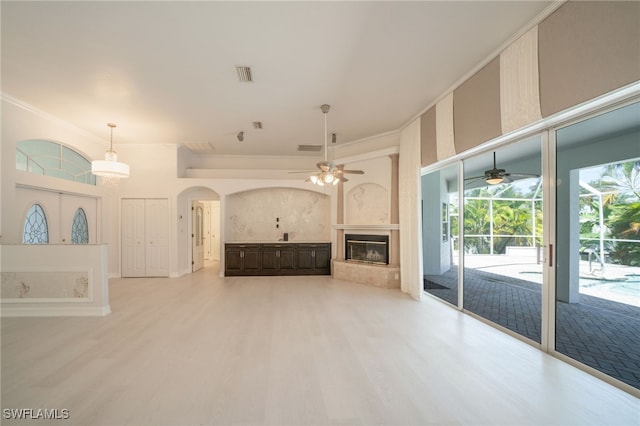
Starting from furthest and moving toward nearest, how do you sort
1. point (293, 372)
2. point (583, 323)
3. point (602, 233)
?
point (583, 323) → point (602, 233) → point (293, 372)

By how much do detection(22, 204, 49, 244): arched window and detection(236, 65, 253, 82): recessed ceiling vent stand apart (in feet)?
15.3

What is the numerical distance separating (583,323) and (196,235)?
8644mm

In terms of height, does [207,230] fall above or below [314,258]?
above

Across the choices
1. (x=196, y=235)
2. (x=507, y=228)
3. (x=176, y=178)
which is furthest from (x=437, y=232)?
(x=176, y=178)

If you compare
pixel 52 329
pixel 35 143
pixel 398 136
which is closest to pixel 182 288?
pixel 52 329

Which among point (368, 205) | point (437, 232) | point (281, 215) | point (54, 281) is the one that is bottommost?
point (54, 281)

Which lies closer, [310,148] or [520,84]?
[520,84]

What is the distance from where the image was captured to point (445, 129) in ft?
14.1

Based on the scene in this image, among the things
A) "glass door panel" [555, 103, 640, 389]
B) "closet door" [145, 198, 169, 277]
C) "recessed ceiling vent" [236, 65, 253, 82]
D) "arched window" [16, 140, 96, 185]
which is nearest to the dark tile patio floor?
"glass door panel" [555, 103, 640, 389]

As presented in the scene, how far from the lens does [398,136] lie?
6.05m

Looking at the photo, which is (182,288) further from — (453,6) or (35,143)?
(453,6)

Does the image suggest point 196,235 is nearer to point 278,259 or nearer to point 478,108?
point 278,259

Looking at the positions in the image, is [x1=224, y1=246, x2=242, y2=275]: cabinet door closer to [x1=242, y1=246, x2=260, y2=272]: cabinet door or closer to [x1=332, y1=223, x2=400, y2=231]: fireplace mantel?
[x1=242, y1=246, x2=260, y2=272]: cabinet door

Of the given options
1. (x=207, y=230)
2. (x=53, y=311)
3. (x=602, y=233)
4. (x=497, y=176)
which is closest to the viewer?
(x=602, y=233)
